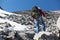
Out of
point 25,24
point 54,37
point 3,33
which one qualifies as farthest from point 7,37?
point 25,24

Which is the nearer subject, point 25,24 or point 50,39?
point 50,39

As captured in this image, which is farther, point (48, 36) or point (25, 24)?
point (25, 24)

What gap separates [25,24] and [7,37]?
676cm

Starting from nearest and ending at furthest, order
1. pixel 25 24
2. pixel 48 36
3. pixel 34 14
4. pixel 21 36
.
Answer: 1. pixel 48 36
2. pixel 34 14
3. pixel 21 36
4. pixel 25 24

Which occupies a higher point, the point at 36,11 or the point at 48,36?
the point at 36,11

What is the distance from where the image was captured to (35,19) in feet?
38.5

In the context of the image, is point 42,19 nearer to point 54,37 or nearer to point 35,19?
point 35,19

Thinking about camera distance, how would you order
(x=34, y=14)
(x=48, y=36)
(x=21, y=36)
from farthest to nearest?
(x=21, y=36) → (x=34, y=14) → (x=48, y=36)

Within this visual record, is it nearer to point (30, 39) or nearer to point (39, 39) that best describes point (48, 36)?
point (39, 39)

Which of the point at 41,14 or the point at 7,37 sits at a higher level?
the point at 41,14

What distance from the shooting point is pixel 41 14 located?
1130cm

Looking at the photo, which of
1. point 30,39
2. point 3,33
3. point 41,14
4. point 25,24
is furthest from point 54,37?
point 25,24

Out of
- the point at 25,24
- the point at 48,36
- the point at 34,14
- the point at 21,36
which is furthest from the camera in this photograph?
the point at 25,24

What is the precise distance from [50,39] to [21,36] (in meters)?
2.28
